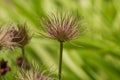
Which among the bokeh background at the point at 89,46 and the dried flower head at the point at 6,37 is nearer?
the dried flower head at the point at 6,37

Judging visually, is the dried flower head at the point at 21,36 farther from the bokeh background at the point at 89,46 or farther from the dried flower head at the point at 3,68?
the bokeh background at the point at 89,46

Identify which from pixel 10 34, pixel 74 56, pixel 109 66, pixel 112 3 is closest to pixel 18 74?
pixel 10 34

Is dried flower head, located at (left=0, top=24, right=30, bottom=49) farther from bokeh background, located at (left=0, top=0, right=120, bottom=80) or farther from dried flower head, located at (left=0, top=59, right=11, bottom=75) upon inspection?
bokeh background, located at (left=0, top=0, right=120, bottom=80)

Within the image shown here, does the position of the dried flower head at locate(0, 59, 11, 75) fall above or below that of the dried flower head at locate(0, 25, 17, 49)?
below

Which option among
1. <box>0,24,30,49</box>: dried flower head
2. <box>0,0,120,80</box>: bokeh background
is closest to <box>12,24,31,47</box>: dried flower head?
<box>0,24,30,49</box>: dried flower head

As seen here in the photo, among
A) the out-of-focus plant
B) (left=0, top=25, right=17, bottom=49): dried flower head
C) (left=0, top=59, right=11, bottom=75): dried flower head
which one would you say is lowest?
the out-of-focus plant

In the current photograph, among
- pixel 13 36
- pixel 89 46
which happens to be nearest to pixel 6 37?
pixel 13 36

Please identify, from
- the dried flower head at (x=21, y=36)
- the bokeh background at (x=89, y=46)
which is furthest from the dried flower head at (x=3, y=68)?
the bokeh background at (x=89, y=46)
